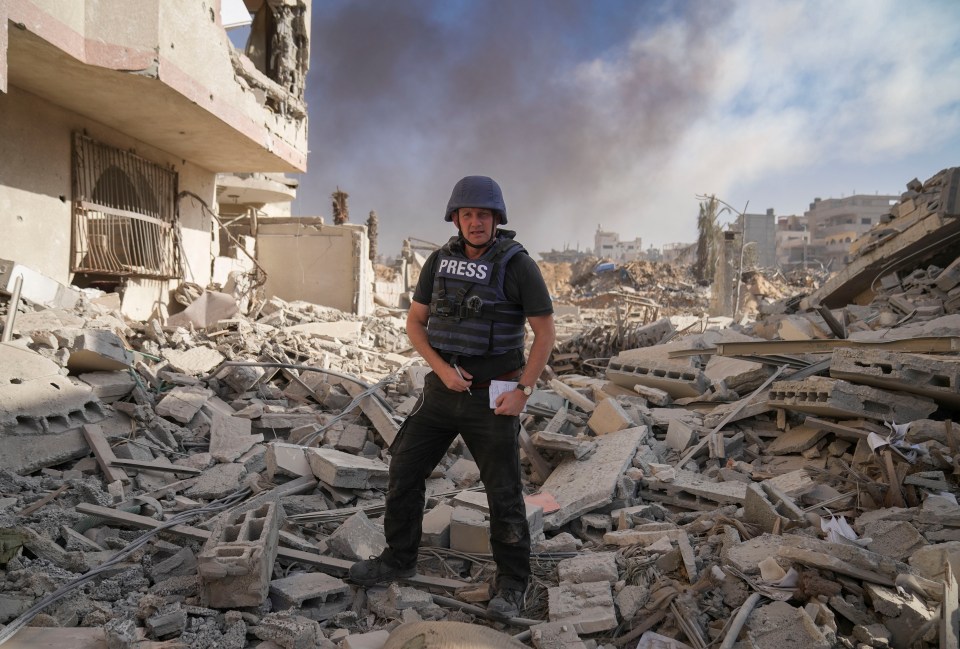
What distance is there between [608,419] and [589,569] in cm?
233

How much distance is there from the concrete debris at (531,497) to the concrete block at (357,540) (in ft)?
0.05

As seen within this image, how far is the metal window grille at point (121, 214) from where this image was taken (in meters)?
7.83

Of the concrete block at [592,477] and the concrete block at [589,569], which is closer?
the concrete block at [589,569]

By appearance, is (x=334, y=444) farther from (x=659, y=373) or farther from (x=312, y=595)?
(x=659, y=373)

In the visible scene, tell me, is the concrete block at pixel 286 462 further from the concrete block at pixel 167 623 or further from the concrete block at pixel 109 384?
the concrete block at pixel 109 384

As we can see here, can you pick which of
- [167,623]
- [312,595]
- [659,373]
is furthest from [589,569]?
[659,373]

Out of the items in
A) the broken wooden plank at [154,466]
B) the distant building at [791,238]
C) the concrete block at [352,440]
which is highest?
the distant building at [791,238]

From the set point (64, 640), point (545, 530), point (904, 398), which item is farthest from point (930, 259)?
point (64, 640)

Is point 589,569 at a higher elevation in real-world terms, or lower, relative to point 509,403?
lower

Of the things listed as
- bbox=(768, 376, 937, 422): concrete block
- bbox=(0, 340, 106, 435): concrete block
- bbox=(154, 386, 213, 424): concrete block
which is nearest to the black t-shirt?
bbox=(768, 376, 937, 422): concrete block

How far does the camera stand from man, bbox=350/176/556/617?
9.36ft

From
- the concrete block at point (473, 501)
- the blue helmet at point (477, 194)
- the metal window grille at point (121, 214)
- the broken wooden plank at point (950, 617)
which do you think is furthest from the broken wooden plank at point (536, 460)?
the metal window grille at point (121, 214)

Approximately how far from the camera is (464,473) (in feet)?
16.0

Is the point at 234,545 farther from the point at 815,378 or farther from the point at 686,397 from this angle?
the point at 686,397
